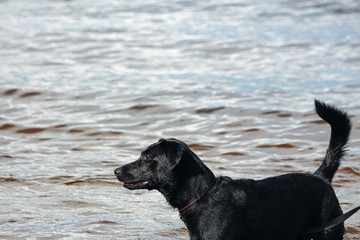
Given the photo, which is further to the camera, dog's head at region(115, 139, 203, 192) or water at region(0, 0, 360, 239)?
water at region(0, 0, 360, 239)

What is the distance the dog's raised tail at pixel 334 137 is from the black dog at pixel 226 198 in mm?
334

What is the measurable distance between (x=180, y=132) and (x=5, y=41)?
10.8m

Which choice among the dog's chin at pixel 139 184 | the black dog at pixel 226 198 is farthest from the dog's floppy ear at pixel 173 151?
the dog's chin at pixel 139 184

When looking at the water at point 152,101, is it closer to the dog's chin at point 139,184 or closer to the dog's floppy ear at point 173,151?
the dog's chin at point 139,184

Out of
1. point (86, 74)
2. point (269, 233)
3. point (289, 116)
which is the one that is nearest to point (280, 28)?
point (86, 74)

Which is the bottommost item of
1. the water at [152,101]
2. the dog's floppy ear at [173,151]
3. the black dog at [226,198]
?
the water at [152,101]

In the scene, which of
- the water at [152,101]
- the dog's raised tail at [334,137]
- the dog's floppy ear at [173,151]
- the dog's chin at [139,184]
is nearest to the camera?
the dog's floppy ear at [173,151]

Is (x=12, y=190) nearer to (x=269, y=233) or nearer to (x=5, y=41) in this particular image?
(x=269, y=233)

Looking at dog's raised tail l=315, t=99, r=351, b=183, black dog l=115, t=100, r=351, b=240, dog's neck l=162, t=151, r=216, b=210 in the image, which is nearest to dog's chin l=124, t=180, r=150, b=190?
black dog l=115, t=100, r=351, b=240

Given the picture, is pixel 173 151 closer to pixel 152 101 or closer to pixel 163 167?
pixel 163 167

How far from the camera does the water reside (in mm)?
7715

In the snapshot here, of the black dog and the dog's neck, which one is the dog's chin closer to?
the black dog

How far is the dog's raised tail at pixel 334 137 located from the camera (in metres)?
6.10

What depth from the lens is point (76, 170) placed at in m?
8.91
